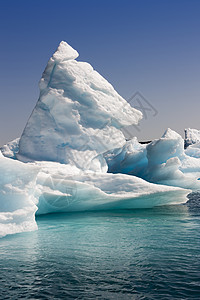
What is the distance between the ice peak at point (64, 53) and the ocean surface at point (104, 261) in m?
7.77

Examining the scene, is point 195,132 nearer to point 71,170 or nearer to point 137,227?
point 71,170

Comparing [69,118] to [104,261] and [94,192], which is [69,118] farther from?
[104,261]

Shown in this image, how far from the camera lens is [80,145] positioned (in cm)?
1362

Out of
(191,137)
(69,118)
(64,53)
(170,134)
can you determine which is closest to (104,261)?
(69,118)

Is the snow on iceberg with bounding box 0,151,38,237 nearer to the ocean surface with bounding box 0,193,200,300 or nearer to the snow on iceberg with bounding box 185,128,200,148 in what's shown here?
the ocean surface with bounding box 0,193,200,300

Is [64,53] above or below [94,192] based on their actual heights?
above

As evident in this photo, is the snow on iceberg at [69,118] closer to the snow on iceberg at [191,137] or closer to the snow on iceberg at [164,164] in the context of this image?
the snow on iceberg at [164,164]

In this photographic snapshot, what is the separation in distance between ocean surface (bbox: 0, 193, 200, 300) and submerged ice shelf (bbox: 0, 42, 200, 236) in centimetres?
158

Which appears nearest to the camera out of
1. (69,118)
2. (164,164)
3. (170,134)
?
(69,118)

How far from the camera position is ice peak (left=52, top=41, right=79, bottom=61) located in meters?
13.8

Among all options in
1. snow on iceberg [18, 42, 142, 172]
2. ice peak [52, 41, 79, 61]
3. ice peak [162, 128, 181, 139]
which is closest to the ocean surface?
snow on iceberg [18, 42, 142, 172]

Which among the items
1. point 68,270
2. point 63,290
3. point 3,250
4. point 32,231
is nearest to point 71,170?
point 32,231

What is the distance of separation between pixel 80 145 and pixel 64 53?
4145mm

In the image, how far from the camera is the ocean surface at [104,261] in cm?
409
